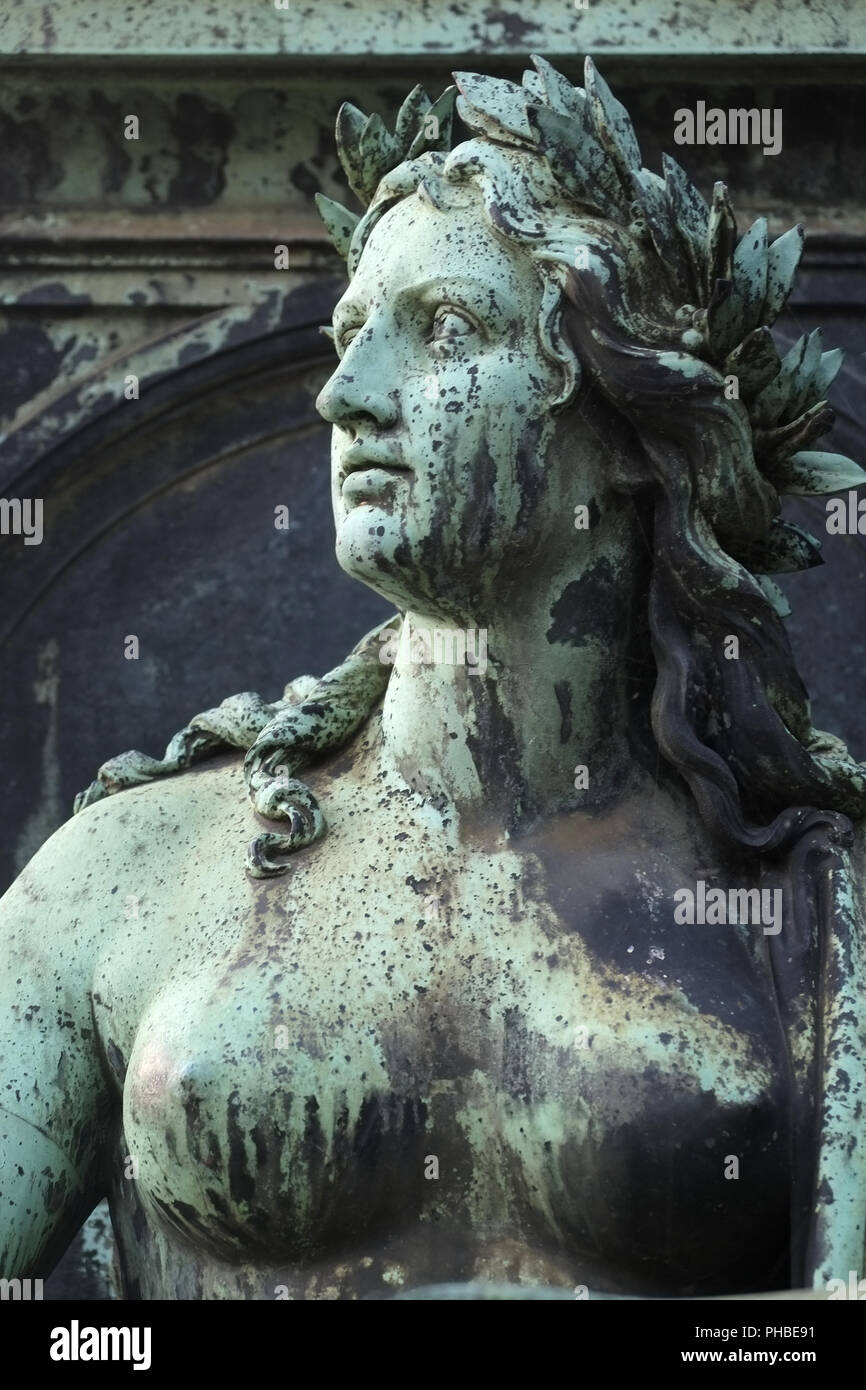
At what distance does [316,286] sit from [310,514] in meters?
0.41

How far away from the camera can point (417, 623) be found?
470 cm

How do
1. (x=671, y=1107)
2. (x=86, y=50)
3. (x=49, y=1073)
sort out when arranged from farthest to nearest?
(x=86, y=50) < (x=49, y=1073) < (x=671, y=1107)

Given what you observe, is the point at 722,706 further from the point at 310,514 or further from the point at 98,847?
the point at 310,514

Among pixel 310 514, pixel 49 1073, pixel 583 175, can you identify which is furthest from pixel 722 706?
pixel 310 514

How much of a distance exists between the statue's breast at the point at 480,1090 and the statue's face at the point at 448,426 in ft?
1.51

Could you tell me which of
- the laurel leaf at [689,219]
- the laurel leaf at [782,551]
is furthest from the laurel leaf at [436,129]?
the laurel leaf at [782,551]

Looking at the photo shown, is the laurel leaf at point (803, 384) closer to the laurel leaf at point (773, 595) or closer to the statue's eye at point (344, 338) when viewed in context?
the laurel leaf at point (773, 595)

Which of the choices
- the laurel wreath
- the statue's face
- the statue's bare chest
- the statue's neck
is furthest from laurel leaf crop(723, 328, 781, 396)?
the statue's bare chest

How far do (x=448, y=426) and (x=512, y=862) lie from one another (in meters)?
0.59

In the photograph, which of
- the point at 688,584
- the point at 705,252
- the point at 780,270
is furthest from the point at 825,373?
the point at 688,584

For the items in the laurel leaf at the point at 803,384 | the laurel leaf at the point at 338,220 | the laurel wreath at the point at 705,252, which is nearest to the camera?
the laurel wreath at the point at 705,252

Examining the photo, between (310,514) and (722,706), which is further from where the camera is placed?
(310,514)

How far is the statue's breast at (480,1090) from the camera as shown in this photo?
4.38m

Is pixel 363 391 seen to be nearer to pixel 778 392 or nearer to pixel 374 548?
pixel 374 548
